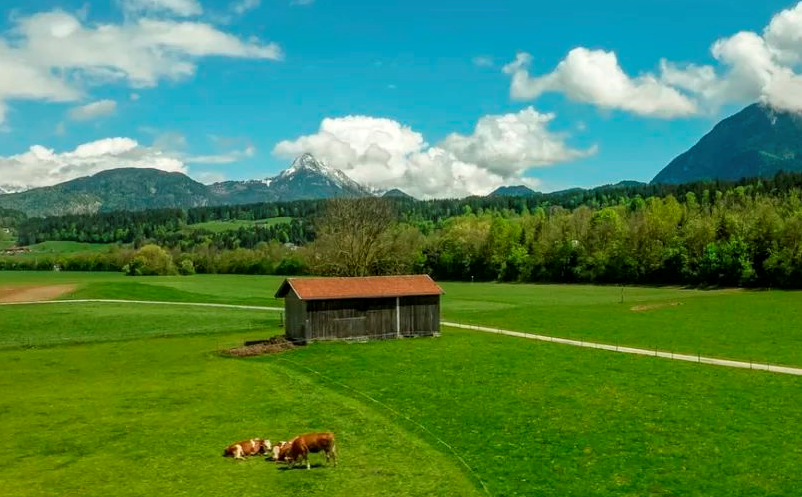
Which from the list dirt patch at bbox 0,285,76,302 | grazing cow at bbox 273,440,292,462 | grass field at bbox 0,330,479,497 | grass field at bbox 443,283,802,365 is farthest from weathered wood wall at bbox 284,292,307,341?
dirt patch at bbox 0,285,76,302

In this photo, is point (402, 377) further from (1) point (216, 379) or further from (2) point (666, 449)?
(2) point (666, 449)

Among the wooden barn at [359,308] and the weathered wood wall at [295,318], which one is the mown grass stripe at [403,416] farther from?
the wooden barn at [359,308]

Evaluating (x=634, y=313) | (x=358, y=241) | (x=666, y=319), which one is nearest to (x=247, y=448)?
(x=358, y=241)

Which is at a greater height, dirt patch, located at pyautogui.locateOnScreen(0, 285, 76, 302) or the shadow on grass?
dirt patch, located at pyautogui.locateOnScreen(0, 285, 76, 302)

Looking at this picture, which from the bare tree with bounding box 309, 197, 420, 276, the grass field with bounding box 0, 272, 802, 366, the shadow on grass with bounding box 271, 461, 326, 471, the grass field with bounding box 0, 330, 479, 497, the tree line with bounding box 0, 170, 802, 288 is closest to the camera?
the grass field with bounding box 0, 330, 479, 497

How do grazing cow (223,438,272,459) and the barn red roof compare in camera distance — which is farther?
the barn red roof

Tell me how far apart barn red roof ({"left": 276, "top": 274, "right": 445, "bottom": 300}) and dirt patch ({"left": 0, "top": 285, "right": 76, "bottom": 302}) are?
6911cm

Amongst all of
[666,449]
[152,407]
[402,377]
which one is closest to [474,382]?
[402,377]

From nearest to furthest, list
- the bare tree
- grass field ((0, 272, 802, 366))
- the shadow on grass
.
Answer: the shadow on grass → grass field ((0, 272, 802, 366)) → the bare tree

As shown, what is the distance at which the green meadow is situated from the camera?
2431 cm

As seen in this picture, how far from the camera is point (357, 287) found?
60500mm

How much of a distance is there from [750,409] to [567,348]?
20533 mm

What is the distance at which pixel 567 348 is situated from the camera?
2141 inches

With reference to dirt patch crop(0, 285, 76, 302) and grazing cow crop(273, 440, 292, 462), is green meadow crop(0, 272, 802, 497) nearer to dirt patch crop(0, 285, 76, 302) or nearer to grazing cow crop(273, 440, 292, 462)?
grazing cow crop(273, 440, 292, 462)
